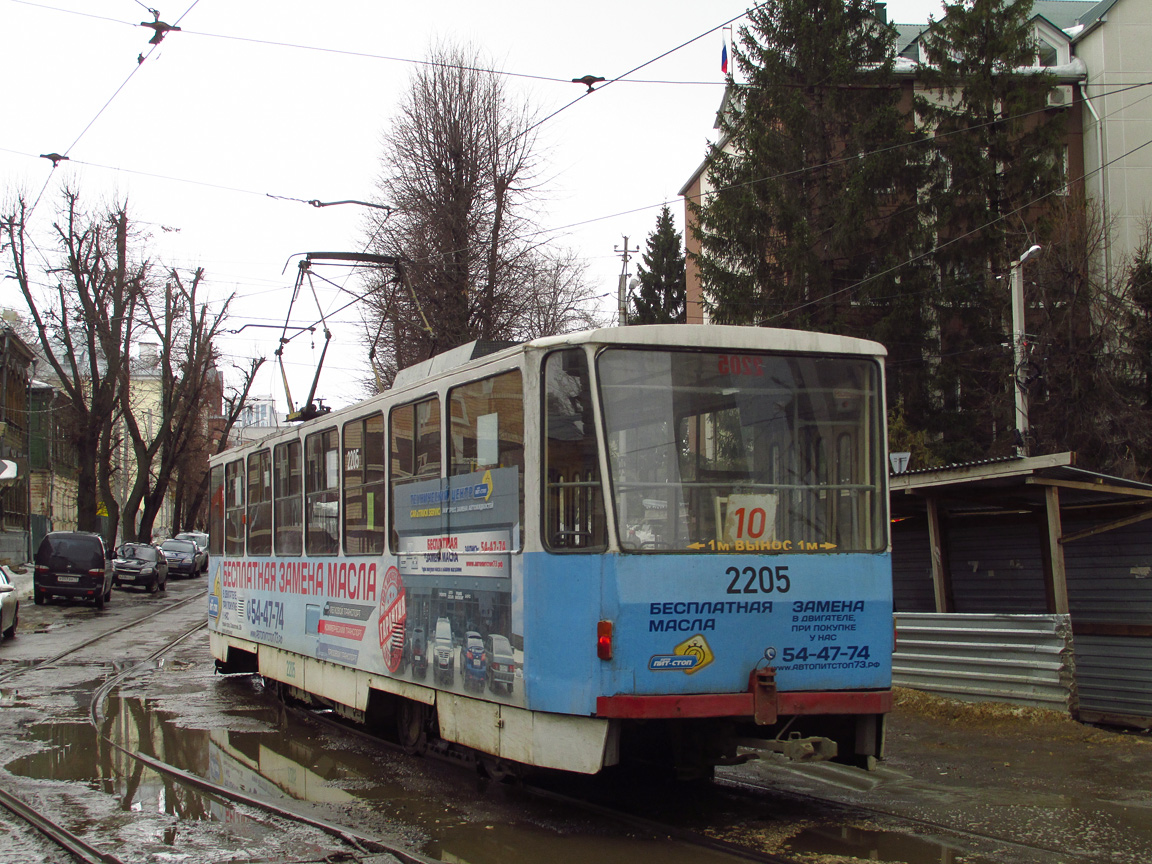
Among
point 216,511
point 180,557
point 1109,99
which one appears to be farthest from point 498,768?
point 180,557

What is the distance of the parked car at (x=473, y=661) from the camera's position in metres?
7.18

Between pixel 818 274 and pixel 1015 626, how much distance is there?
18.2 m

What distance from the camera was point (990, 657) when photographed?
11102 mm

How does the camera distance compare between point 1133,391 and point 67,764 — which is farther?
point 1133,391

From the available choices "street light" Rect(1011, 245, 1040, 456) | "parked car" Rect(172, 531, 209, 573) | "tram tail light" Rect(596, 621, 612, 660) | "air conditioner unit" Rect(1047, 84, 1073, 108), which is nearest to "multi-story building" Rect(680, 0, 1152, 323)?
"air conditioner unit" Rect(1047, 84, 1073, 108)

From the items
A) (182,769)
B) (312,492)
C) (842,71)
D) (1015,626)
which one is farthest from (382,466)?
(842,71)

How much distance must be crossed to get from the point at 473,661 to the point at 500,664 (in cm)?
40

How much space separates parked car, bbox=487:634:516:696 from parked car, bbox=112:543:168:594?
30.5 meters

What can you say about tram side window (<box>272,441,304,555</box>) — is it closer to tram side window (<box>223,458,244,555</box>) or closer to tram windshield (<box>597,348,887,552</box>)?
tram side window (<box>223,458,244,555</box>)

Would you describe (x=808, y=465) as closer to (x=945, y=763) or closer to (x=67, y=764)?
(x=945, y=763)

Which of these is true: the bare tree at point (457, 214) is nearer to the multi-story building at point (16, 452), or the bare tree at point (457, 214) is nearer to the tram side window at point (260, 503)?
the tram side window at point (260, 503)

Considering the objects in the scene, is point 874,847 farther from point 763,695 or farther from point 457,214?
point 457,214

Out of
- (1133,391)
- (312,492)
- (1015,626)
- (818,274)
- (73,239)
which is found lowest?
(1015,626)

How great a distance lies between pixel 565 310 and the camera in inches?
1590
